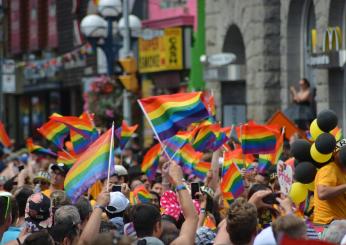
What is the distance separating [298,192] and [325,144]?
59 cm

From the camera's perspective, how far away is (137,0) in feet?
125

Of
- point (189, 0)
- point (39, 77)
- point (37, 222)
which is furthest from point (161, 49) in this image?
point (37, 222)

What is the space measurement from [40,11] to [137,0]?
15.1 meters

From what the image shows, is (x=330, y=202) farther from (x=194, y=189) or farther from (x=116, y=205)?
(x=116, y=205)

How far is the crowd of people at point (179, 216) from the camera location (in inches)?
334

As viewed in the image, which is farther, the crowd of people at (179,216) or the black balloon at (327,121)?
the black balloon at (327,121)

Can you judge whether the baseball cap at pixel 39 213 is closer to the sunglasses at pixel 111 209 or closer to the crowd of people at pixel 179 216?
the crowd of people at pixel 179 216

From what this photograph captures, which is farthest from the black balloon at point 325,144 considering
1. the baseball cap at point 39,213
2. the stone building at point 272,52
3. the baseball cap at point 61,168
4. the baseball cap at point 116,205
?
the stone building at point 272,52

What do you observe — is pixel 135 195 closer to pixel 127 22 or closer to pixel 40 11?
pixel 127 22

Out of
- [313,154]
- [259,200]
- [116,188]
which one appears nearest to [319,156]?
[313,154]

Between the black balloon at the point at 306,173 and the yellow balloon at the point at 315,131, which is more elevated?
the yellow balloon at the point at 315,131

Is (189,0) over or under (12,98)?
over

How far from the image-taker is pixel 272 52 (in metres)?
25.3

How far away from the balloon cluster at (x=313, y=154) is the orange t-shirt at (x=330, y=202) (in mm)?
152
